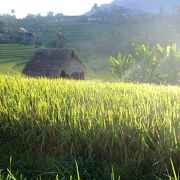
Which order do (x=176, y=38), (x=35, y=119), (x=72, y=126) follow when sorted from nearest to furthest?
(x=72, y=126), (x=35, y=119), (x=176, y=38)

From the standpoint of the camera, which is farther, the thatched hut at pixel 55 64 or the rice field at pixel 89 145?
the thatched hut at pixel 55 64

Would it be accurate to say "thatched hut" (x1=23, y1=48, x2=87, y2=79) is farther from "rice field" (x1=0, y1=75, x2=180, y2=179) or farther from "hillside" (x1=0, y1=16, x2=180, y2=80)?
"rice field" (x1=0, y1=75, x2=180, y2=179)

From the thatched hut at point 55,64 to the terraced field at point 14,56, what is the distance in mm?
15097

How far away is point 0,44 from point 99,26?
4293 centimetres

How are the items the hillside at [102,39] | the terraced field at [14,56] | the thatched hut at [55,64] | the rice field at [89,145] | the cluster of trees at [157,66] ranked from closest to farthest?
the rice field at [89,145] < the cluster of trees at [157,66] < the thatched hut at [55,64] < the terraced field at [14,56] < the hillside at [102,39]

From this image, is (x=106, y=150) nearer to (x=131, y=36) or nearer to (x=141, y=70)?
(x=141, y=70)

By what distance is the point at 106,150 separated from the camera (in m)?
3.22

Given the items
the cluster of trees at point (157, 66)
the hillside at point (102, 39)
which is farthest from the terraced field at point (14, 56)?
the cluster of trees at point (157, 66)

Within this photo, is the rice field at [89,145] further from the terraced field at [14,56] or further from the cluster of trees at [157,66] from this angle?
the terraced field at [14,56]

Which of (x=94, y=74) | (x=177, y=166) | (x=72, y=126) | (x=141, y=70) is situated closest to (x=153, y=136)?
(x=177, y=166)

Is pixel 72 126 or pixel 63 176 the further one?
pixel 72 126

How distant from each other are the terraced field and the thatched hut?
15.1 metres

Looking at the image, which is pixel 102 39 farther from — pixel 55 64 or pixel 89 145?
pixel 89 145

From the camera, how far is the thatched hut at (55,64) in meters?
28.1
